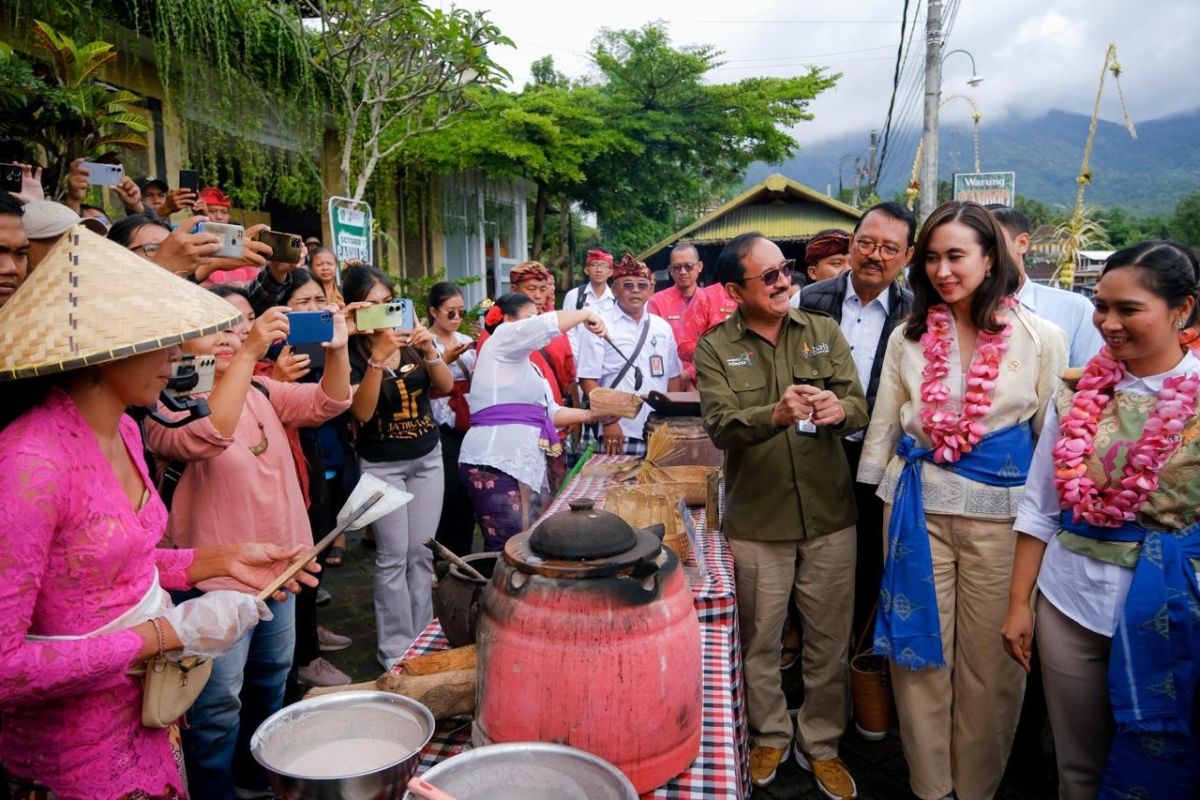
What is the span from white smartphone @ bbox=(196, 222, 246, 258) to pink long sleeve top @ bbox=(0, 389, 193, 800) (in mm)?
1047

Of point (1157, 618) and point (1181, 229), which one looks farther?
point (1181, 229)

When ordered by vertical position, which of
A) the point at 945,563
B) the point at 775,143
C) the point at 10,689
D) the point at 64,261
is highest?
the point at 775,143

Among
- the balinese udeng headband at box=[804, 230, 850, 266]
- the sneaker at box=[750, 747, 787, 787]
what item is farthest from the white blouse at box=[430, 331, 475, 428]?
the sneaker at box=[750, 747, 787, 787]

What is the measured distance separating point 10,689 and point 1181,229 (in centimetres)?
5290

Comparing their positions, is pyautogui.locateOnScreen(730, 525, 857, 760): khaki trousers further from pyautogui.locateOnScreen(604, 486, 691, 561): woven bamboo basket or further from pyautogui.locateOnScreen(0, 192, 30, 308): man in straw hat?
pyautogui.locateOnScreen(0, 192, 30, 308): man in straw hat

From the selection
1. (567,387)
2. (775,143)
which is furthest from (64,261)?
(775,143)

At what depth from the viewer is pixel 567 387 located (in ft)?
18.1

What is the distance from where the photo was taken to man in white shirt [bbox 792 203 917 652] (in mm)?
3242

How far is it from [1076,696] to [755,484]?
125 cm

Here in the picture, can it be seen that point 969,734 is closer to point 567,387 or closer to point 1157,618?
point 1157,618

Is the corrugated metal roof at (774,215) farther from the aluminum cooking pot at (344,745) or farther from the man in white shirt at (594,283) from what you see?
the aluminum cooking pot at (344,745)

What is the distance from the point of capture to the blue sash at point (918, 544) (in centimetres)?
259

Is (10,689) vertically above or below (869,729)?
above

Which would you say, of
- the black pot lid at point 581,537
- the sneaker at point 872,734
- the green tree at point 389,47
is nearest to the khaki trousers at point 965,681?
the sneaker at point 872,734
